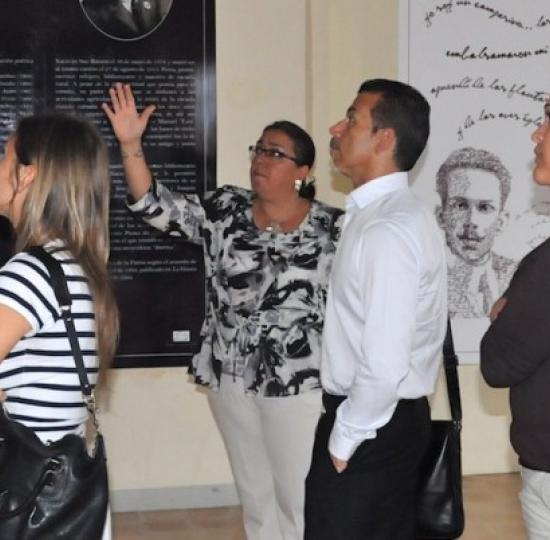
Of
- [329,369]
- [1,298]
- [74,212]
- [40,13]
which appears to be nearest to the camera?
[1,298]

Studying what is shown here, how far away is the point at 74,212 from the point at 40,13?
292cm

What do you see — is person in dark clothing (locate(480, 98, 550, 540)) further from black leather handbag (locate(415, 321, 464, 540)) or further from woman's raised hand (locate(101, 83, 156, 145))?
woman's raised hand (locate(101, 83, 156, 145))

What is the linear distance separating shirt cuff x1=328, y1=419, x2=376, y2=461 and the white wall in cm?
250

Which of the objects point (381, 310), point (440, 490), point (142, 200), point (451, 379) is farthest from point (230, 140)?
point (381, 310)

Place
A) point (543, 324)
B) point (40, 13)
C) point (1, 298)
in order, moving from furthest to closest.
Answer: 1. point (40, 13)
2. point (543, 324)
3. point (1, 298)

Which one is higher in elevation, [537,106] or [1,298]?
[537,106]

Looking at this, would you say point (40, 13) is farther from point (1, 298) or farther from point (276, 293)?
point (1, 298)

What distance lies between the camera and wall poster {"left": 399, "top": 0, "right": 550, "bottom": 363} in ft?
18.8

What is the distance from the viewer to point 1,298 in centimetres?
221

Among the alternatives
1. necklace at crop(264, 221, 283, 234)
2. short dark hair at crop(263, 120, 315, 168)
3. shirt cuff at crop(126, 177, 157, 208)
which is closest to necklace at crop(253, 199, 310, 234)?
necklace at crop(264, 221, 283, 234)

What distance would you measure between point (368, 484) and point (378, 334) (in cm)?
42

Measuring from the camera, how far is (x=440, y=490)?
323 cm

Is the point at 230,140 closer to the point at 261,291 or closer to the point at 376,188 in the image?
the point at 261,291

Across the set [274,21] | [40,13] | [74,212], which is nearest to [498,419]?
[274,21]
